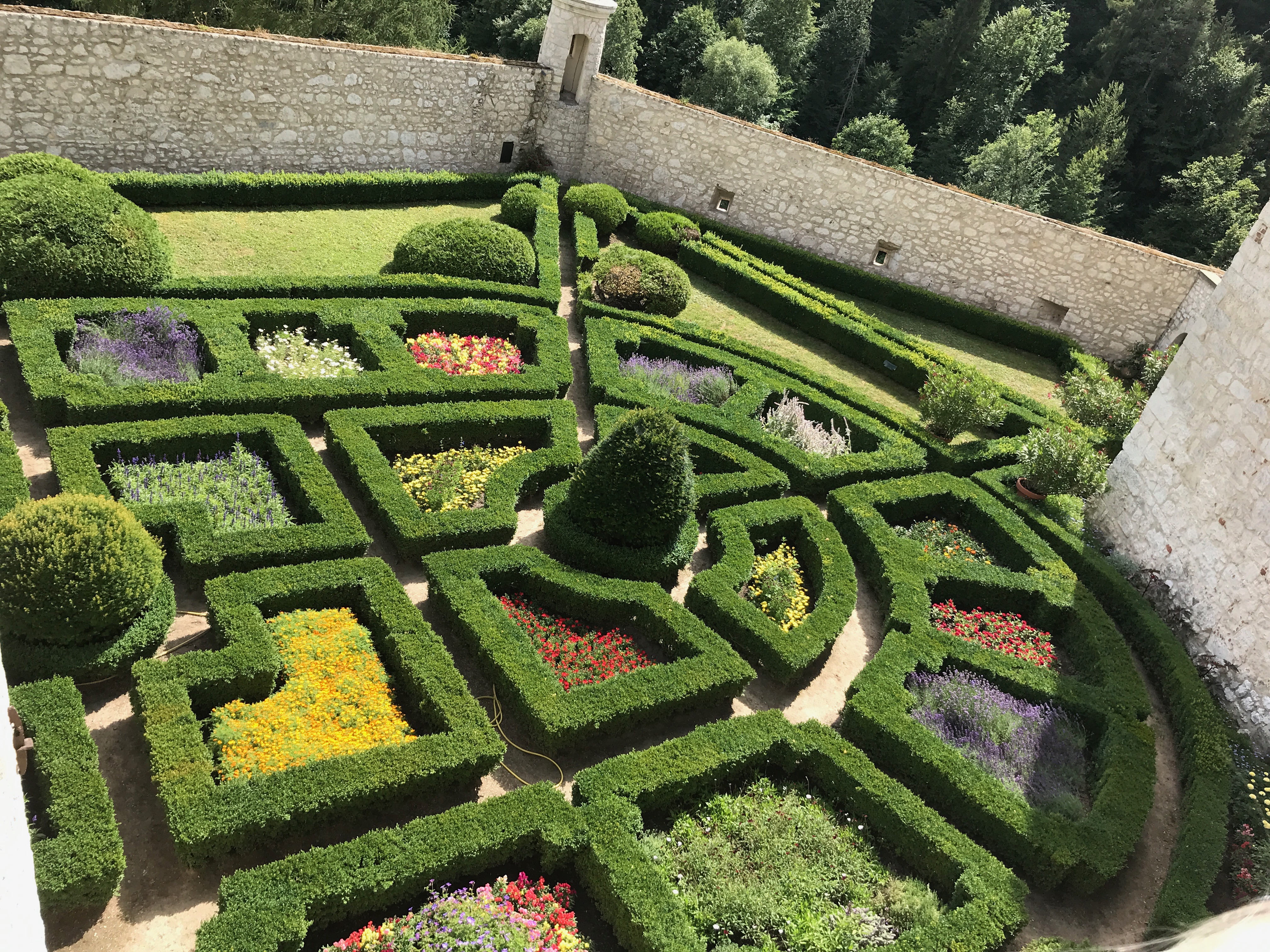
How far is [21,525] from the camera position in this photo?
6320 mm

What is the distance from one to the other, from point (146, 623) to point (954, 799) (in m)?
6.51

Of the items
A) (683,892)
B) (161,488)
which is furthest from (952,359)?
(161,488)

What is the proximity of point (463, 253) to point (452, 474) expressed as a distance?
4905 millimetres

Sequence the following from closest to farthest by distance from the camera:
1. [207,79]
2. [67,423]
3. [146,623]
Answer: [146,623], [67,423], [207,79]

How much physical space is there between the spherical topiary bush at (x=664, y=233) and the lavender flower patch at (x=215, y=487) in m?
9.16

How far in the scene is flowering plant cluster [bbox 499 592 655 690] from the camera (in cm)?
755

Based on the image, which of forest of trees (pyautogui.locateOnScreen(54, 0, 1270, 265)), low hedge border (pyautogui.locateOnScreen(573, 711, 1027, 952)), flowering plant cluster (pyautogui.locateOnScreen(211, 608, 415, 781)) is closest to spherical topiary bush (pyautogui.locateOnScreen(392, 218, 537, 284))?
flowering plant cluster (pyautogui.locateOnScreen(211, 608, 415, 781))

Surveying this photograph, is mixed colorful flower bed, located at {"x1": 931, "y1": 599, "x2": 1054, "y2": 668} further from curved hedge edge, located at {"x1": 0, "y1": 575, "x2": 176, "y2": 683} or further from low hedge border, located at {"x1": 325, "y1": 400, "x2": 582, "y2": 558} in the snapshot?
curved hedge edge, located at {"x1": 0, "y1": 575, "x2": 176, "y2": 683}

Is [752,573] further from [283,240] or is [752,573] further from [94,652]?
[283,240]

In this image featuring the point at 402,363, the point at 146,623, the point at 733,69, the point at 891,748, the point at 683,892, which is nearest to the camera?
the point at 683,892

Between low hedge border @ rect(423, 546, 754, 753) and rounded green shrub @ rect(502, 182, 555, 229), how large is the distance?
874cm

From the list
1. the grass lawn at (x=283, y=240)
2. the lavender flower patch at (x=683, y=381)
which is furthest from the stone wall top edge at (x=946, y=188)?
the lavender flower patch at (x=683, y=381)

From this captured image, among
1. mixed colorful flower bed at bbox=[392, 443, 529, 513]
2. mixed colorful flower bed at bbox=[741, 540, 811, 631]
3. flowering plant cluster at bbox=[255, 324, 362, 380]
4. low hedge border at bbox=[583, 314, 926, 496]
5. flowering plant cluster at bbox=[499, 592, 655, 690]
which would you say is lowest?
flowering plant cluster at bbox=[499, 592, 655, 690]

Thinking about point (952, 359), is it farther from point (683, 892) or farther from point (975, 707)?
point (683, 892)
